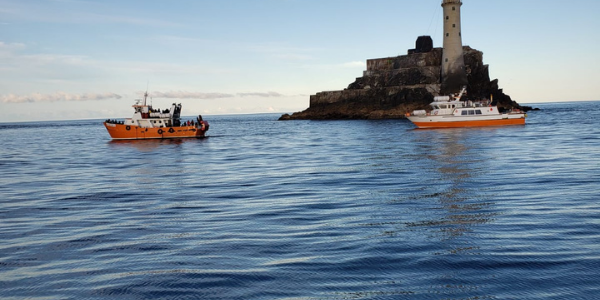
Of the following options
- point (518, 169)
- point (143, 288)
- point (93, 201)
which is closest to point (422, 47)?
point (518, 169)

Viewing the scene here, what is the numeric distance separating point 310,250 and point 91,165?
28619 millimetres

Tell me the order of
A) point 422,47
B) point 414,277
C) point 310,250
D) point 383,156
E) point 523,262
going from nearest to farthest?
1. point 414,277
2. point 523,262
3. point 310,250
4. point 383,156
5. point 422,47

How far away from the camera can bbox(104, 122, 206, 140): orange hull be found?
62938 millimetres

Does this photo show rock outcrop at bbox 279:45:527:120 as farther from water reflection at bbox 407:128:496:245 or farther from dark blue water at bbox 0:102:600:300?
dark blue water at bbox 0:102:600:300

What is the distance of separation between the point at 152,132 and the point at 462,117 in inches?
1482

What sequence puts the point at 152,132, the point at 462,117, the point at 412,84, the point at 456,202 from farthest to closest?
the point at 412,84
the point at 462,117
the point at 152,132
the point at 456,202

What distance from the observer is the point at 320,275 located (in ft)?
29.0

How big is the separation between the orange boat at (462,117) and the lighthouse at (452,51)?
35854 mm

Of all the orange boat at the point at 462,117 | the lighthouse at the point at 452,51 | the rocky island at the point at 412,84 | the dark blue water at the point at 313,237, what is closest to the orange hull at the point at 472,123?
the orange boat at the point at 462,117

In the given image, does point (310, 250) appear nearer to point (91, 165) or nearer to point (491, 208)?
point (491, 208)

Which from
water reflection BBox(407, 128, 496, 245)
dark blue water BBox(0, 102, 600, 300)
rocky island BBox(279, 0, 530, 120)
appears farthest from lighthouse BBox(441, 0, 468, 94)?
dark blue water BBox(0, 102, 600, 300)

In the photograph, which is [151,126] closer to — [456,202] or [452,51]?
[456,202]

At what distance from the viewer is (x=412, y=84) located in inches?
4857

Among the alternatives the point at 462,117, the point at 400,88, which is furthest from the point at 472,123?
the point at 400,88
